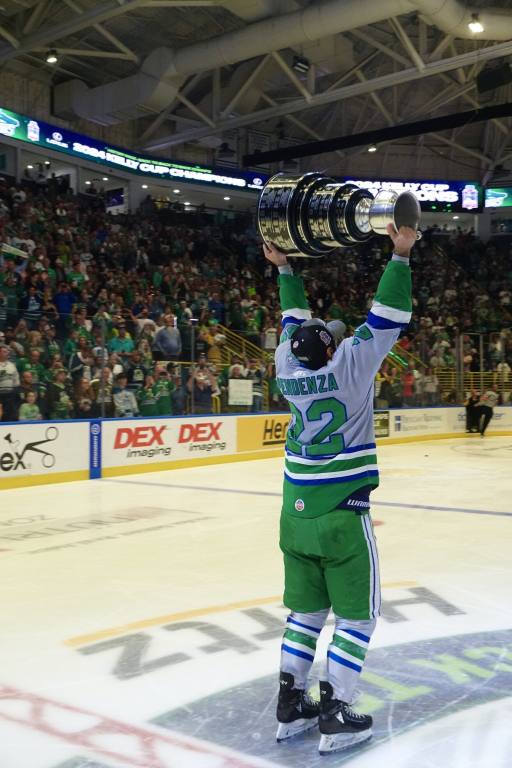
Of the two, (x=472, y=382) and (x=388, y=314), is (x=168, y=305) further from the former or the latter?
(x=388, y=314)

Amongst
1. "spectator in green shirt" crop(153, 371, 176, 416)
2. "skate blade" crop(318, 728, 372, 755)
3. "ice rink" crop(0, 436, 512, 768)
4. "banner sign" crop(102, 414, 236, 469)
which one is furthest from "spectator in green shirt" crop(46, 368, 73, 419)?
"skate blade" crop(318, 728, 372, 755)

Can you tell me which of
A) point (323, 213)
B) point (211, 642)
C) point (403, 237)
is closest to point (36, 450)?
point (211, 642)

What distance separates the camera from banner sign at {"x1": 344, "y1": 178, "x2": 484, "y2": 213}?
3241cm

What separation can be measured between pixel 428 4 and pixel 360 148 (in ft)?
46.0

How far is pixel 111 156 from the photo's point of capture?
24516mm

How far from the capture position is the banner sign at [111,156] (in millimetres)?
21438

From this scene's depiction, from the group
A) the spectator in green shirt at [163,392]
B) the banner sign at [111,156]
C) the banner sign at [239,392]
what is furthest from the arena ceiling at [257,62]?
the spectator in green shirt at [163,392]

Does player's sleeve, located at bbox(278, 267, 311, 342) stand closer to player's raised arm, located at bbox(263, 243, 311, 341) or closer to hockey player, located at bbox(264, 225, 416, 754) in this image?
player's raised arm, located at bbox(263, 243, 311, 341)

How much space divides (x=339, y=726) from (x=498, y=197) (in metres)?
33.5

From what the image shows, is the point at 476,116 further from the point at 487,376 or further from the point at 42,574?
the point at 42,574

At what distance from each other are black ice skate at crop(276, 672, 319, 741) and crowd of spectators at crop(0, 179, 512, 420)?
8115 millimetres

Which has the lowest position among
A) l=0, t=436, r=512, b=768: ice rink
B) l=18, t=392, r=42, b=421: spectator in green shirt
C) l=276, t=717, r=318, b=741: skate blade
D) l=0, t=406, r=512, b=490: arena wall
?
l=0, t=436, r=512, b=768: ice rink

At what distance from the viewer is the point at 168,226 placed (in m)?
25.9

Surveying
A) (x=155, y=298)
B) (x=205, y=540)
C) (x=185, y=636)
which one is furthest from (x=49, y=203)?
(x=185, y=636)
